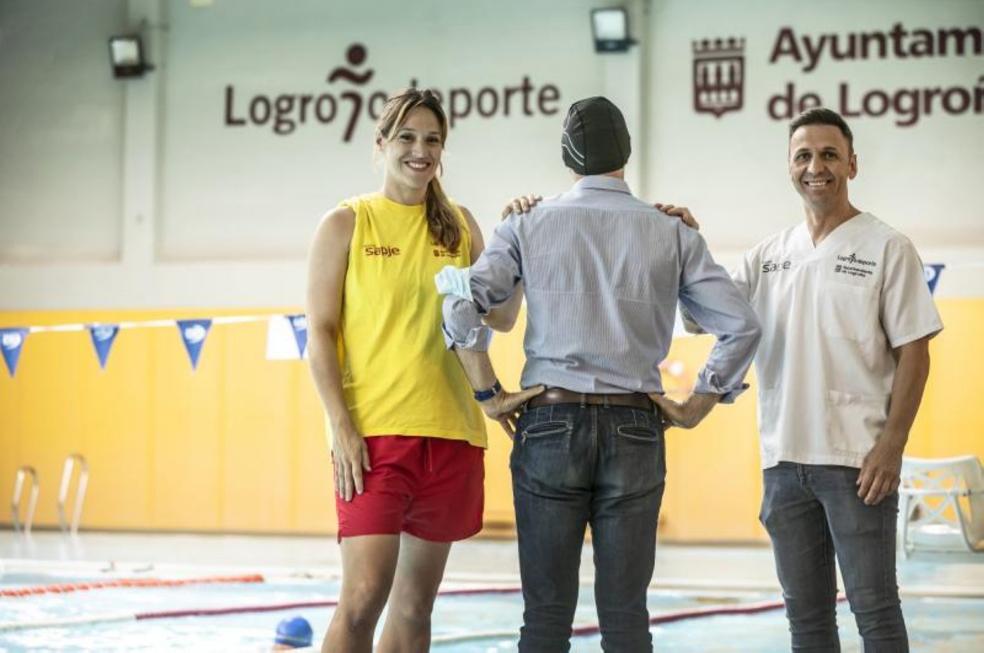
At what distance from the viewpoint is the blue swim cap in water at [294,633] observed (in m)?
5.30

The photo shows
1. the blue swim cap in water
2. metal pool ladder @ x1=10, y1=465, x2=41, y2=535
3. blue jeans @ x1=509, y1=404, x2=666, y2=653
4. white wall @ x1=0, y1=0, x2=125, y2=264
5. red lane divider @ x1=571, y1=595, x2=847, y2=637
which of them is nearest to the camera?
blue jeans @ x1=509, y1=404, x2=666, y2=653

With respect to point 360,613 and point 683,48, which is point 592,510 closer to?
point 360,613

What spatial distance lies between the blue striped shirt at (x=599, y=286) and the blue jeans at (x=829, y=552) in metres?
0.53

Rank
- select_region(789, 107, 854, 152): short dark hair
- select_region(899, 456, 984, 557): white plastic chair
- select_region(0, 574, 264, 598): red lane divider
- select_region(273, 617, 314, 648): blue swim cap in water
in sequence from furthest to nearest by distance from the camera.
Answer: select_region(899, 456, 984, 557): white plastic chair, select_region(0, 574, 264, 598): red lane divider, select_region(273, 617, 314, 648): blue swim cap in water, select_region(789, 107, 854, 152): short dark hair

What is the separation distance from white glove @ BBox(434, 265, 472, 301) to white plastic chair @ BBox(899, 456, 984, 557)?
740 centimetres

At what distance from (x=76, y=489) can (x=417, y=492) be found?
10.3m

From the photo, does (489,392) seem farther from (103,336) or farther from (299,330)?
(103,336)

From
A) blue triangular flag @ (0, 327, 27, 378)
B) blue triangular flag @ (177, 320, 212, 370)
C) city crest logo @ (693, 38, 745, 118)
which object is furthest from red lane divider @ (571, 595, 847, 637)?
blue triangular flag @ (0, 327, 27, 378)

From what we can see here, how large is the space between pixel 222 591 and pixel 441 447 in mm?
4926

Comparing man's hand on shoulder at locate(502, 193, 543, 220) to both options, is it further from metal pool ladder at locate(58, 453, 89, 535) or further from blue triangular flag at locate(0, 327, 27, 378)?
metal pool ladder at locate(58, 453, 89, 535)

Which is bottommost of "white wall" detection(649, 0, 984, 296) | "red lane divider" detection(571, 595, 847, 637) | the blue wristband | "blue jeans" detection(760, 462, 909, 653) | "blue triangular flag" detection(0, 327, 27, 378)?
"red lane divider" detection(571, 595, 847, 637)

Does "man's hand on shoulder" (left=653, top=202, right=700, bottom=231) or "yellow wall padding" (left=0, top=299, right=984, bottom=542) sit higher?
"man's hand on shoulder" (left=653, top=202, right=700, bottom=231)

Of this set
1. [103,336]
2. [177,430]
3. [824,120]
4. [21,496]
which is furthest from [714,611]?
[21,496]

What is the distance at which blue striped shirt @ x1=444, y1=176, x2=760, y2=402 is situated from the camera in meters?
2.73
